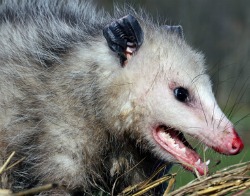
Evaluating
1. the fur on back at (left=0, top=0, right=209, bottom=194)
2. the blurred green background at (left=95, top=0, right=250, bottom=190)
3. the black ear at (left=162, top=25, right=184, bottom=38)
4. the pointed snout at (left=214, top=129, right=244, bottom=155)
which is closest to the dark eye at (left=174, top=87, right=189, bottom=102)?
the fur on back at (left=0, top=0, right=209, bottom=194)

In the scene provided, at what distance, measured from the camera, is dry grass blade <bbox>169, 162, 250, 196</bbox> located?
114 inches

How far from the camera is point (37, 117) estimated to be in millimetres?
3400

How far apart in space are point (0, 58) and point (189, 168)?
1.23 m

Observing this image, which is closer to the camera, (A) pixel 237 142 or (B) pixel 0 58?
(A) pixel 237 142

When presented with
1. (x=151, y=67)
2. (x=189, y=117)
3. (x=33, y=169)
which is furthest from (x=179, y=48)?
(x=33, y=169)

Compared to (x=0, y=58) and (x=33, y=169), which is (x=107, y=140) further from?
(x=0, y=58)

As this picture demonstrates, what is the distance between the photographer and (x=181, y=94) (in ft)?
10.9

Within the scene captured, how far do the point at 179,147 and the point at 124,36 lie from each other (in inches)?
23.9

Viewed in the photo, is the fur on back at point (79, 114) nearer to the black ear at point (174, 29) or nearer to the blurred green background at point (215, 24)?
the black ear at point (174, 29)

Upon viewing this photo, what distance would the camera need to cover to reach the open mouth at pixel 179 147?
10.6ft

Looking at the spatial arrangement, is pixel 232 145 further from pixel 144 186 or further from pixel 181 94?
pixel 144 186

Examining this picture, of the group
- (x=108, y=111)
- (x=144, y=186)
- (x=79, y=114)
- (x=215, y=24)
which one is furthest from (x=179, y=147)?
(x=215, y=24)

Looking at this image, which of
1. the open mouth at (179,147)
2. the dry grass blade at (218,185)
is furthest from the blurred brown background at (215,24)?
the dry grass blade at (218,185)

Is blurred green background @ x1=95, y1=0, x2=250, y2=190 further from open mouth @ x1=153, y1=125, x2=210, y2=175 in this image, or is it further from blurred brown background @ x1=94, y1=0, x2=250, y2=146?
open mouth @ x1=153, y1=125, x2=210, y2=175
